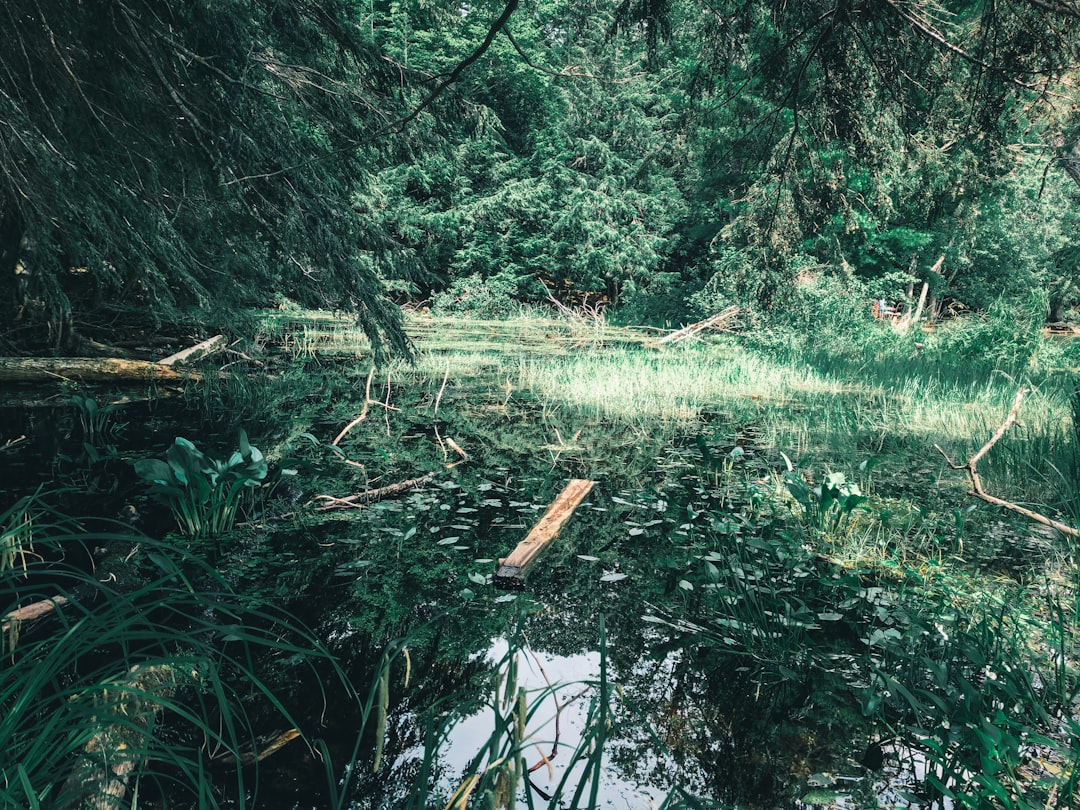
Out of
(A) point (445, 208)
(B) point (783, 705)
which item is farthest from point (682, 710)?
(A) point (445, 208)

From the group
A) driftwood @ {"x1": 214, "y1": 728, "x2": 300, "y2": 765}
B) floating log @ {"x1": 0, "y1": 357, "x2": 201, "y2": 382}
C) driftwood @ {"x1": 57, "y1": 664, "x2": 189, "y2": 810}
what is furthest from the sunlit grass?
driftwood @ {"x1": 57, "y1": 664, "x2": 189, "y2": 810}

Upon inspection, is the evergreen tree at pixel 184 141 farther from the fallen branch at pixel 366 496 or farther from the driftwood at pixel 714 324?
the driftwood at pixel 714 324

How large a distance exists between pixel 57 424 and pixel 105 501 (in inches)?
104

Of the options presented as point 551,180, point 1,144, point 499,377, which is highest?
point 551,180

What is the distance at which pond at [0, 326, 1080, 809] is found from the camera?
6.73ft

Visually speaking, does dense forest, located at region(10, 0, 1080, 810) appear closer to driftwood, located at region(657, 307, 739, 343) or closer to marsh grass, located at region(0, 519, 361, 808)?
marsh grass, located at region(0, 519, 361, 808)

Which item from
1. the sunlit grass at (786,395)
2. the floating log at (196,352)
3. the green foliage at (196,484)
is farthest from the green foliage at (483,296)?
the green foliage at (196,484)

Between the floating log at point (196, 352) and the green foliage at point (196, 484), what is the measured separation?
6.00 m

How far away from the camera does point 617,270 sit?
24406 mm

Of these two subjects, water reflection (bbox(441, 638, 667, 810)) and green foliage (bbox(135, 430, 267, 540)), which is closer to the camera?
water reflection (bbox(441, 638, 667, 810))

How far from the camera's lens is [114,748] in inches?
72.6

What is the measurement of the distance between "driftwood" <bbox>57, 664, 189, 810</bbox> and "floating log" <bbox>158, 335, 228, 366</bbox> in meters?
8.02

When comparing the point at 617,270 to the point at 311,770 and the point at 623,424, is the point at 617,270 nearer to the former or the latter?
the point at 623,424

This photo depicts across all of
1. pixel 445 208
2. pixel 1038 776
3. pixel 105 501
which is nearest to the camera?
pixel 1038 776
